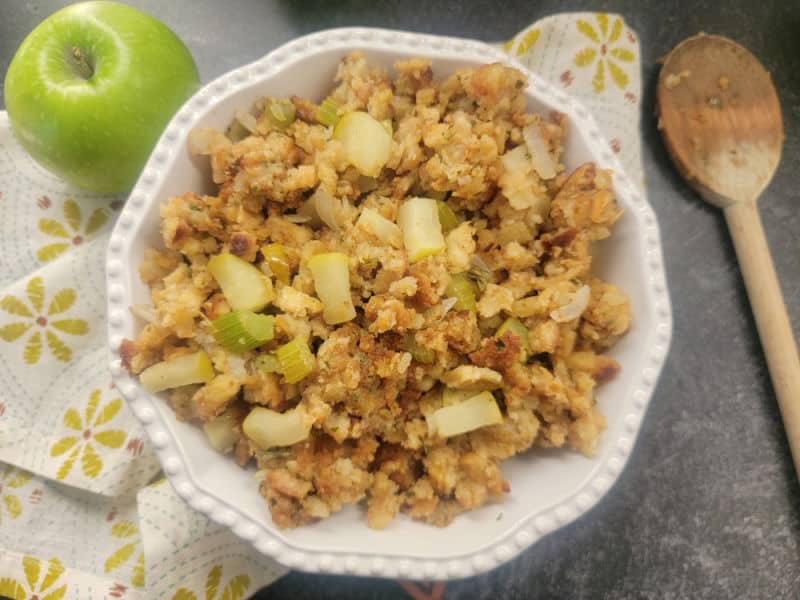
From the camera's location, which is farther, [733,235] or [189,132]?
[733,235]

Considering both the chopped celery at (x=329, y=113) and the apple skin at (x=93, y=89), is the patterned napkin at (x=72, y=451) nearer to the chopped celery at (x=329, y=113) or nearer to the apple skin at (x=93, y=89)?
the apple skin at (x=93, y=89)

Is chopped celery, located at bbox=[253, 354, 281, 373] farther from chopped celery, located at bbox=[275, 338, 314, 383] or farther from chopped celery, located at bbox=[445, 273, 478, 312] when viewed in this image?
chopped celery, located at bbox=[445, 273, 478, 312]

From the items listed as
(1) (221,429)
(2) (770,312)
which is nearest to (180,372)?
(1) (221,429)

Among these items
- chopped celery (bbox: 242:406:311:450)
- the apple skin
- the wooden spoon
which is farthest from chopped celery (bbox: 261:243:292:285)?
the wooden spoon

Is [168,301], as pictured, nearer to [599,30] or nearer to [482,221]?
[482,221]

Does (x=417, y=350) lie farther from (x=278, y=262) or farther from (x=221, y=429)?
(x=221, y=429)

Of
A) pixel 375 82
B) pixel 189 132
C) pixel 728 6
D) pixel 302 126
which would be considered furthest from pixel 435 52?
pixel 728 6
